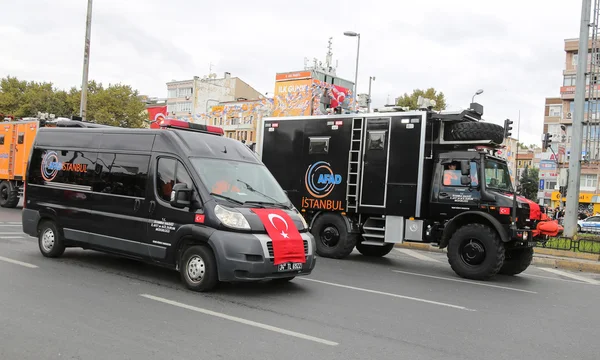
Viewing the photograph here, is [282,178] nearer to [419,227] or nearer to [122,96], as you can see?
[419,227]

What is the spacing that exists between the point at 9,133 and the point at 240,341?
67.0 feet

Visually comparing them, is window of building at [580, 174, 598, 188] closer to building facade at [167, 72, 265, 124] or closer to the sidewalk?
building facade at [167, 72, 265, 124]

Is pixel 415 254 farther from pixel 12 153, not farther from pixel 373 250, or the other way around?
pixel 12 153

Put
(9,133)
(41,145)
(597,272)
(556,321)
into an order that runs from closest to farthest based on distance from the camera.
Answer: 1. (556,321)
2. (41,145)
3. (597,272)
4. (9,133)

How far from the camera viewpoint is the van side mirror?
7.64 metres

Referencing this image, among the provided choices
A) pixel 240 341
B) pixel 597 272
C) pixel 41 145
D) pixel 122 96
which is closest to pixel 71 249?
pixel 41 145

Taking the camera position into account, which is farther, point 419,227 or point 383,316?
point 419,227

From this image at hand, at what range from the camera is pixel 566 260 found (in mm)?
14648

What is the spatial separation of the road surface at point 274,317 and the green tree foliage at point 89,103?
43.5 meters

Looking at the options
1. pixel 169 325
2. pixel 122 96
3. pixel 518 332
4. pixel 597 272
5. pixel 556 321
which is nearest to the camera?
pixel 169 325

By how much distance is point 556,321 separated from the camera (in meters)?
7.46

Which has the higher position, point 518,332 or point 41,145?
point 41,145

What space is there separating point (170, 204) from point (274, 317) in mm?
2560

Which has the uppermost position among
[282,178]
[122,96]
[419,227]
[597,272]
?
[122,96]
